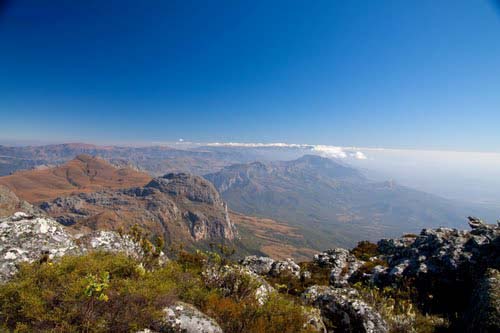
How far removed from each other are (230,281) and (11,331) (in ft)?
22.7

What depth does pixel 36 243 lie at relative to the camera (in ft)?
31.6

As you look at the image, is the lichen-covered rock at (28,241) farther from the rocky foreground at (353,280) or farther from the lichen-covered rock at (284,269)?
the lichen-covered rock at (284,269)

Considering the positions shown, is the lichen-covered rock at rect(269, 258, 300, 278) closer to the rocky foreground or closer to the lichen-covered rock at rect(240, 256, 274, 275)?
the rocky foreground

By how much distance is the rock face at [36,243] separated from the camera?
28.0ft

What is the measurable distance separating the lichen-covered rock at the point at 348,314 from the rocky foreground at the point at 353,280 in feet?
0.12

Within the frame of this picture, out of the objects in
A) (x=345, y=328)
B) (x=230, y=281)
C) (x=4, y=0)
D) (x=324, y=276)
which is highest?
(x=4, y=0)

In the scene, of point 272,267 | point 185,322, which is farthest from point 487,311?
point 272,267

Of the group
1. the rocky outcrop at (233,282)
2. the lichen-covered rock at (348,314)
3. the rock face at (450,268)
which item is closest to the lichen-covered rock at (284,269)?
the rock face at (450,268)

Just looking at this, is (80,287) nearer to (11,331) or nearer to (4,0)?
(11,331)

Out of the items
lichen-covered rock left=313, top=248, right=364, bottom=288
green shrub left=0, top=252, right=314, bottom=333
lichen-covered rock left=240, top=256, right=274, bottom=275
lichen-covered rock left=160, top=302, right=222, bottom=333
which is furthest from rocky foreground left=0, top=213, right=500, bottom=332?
lichen-covered rock left=240, top=256, right=274, bottom=275

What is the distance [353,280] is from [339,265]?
379 cm

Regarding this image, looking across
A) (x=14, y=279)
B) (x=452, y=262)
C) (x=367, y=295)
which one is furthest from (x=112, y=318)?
(x=452, y=262)

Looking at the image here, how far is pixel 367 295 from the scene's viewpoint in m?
12.0

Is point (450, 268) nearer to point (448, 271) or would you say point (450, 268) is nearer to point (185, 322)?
point (448, 271)
